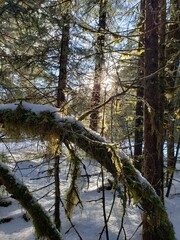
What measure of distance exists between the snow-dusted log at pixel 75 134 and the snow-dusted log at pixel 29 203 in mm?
435

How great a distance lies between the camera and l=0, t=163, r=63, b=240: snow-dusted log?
2.67 metres

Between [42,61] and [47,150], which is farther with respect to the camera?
[42,61]

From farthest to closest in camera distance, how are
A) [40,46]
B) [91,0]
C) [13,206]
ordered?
[13,206] → [40,46] → [91,0]

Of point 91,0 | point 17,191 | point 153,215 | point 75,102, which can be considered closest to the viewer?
point 153,215

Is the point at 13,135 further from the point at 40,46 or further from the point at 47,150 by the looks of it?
the point at 40,46

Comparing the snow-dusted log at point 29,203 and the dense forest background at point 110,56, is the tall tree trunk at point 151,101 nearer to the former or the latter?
the dense forest background at point 110,56

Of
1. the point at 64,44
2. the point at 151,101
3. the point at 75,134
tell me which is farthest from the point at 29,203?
the point at 64,44

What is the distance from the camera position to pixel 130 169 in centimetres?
254

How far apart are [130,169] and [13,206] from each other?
21.3 feet

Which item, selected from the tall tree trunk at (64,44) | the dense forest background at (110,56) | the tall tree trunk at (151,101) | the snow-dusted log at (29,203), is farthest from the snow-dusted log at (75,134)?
the tall tree trunk at (64,44)

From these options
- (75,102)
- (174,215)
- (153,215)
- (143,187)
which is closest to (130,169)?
(143,187)

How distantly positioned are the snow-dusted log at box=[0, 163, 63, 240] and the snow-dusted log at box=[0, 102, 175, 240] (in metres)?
0.44

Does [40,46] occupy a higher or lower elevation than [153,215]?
higher

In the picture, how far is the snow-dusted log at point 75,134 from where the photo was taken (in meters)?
2.46
